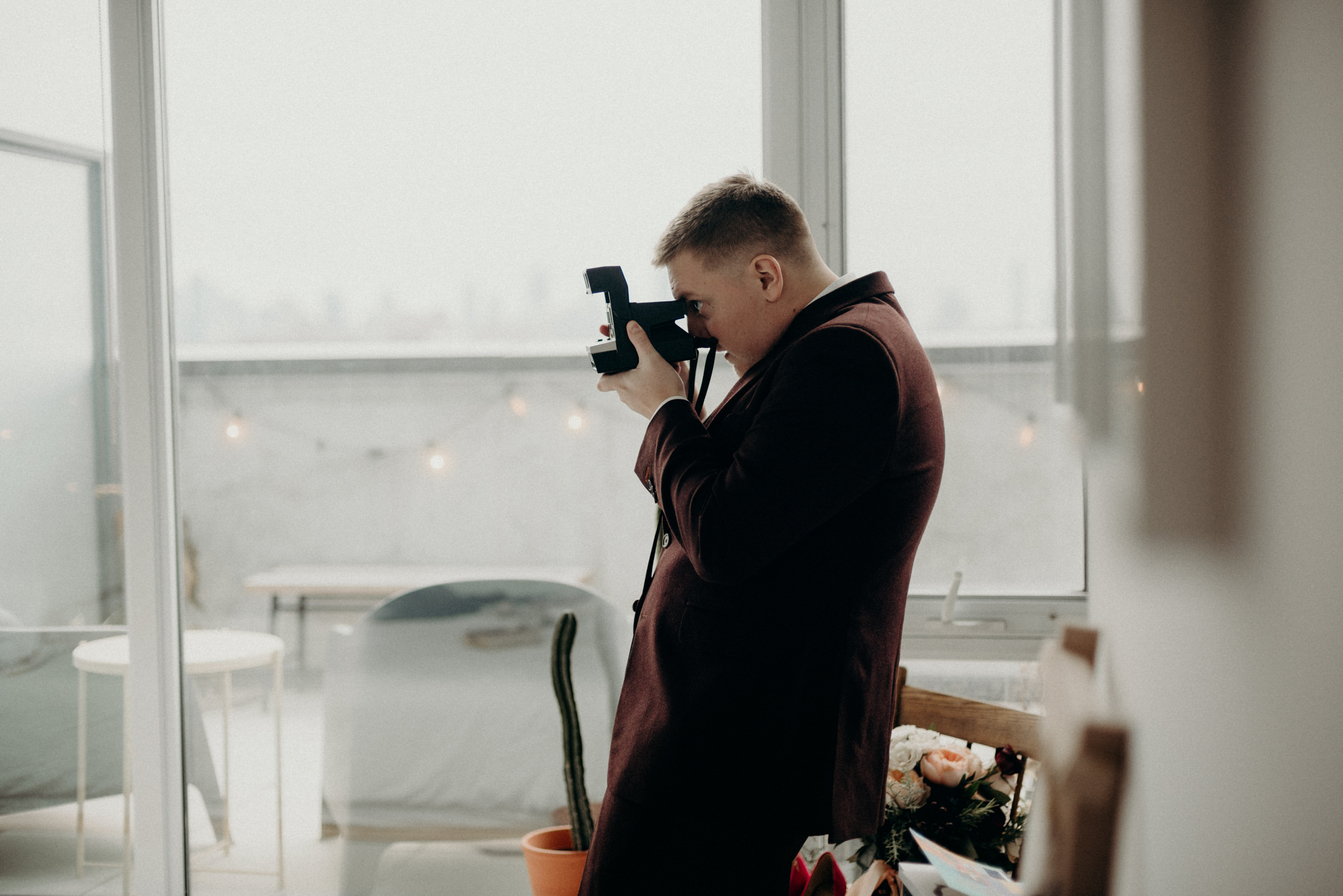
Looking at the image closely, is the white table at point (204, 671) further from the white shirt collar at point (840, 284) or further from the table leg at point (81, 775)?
the white shirt collar at point (840, 284)

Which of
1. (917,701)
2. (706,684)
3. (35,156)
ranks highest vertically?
(35,156)

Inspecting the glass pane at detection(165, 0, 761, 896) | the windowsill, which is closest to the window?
the glass pane at detection(165, 0, 761, 896)

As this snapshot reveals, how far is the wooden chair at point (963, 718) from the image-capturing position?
49.6 inches

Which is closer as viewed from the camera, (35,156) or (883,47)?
(883,47)

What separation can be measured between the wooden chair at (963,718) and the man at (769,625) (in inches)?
13.0

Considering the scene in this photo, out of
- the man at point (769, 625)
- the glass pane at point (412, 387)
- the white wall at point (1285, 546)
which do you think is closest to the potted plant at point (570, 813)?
the glass pane at point (412, 387)

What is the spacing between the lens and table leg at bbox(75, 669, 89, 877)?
73.6 inches

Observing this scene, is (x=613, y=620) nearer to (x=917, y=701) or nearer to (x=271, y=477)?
(x=917, y=701)

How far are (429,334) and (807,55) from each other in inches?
35.0

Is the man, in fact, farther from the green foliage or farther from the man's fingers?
the green foliage

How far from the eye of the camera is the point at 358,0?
1726 millimetres

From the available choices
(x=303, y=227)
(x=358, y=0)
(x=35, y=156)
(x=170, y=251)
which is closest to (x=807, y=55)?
(x=358, y=0)

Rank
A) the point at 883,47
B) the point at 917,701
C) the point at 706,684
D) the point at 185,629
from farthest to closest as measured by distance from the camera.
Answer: the point at 185,629 → the point at 883,47 → the point at 917,701 → the point at 706,684

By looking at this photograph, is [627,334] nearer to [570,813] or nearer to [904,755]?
[904,755]
